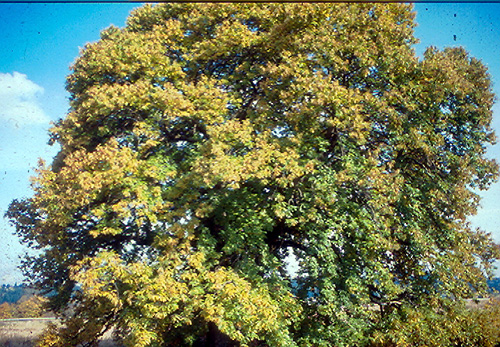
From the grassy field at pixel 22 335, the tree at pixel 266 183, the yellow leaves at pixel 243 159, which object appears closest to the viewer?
the yellow leaves at pixel 243 159

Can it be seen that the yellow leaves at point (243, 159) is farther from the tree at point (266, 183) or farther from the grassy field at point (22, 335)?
the grassy field at point (22, 335)

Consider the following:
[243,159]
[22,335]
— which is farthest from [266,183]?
[22,335]

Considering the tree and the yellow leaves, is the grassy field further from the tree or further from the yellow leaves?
the yellow leaves

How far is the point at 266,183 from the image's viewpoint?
9961 millimetres

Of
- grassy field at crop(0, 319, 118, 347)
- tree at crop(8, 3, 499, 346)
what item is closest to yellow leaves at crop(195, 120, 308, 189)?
tree at crop(8, 3, 499, 346)

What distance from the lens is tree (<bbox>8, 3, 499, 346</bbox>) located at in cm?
971

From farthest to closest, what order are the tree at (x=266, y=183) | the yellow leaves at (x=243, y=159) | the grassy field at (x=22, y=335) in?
the grassy field at (x=22, y=335), the tree at (x=266, y=183), the yellow leaves at (x=243, y=159)

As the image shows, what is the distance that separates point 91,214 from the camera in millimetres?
10484

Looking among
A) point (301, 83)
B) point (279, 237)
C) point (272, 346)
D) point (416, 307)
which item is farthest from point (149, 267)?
point (416, 307)

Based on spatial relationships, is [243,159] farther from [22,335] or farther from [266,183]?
[22,335]

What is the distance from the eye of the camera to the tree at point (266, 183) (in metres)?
9.71

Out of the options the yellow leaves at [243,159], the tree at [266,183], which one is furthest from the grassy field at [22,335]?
the yellow leaves at [243,159]

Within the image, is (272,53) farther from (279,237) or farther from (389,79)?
(279,237)

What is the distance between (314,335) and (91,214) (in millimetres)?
6573
